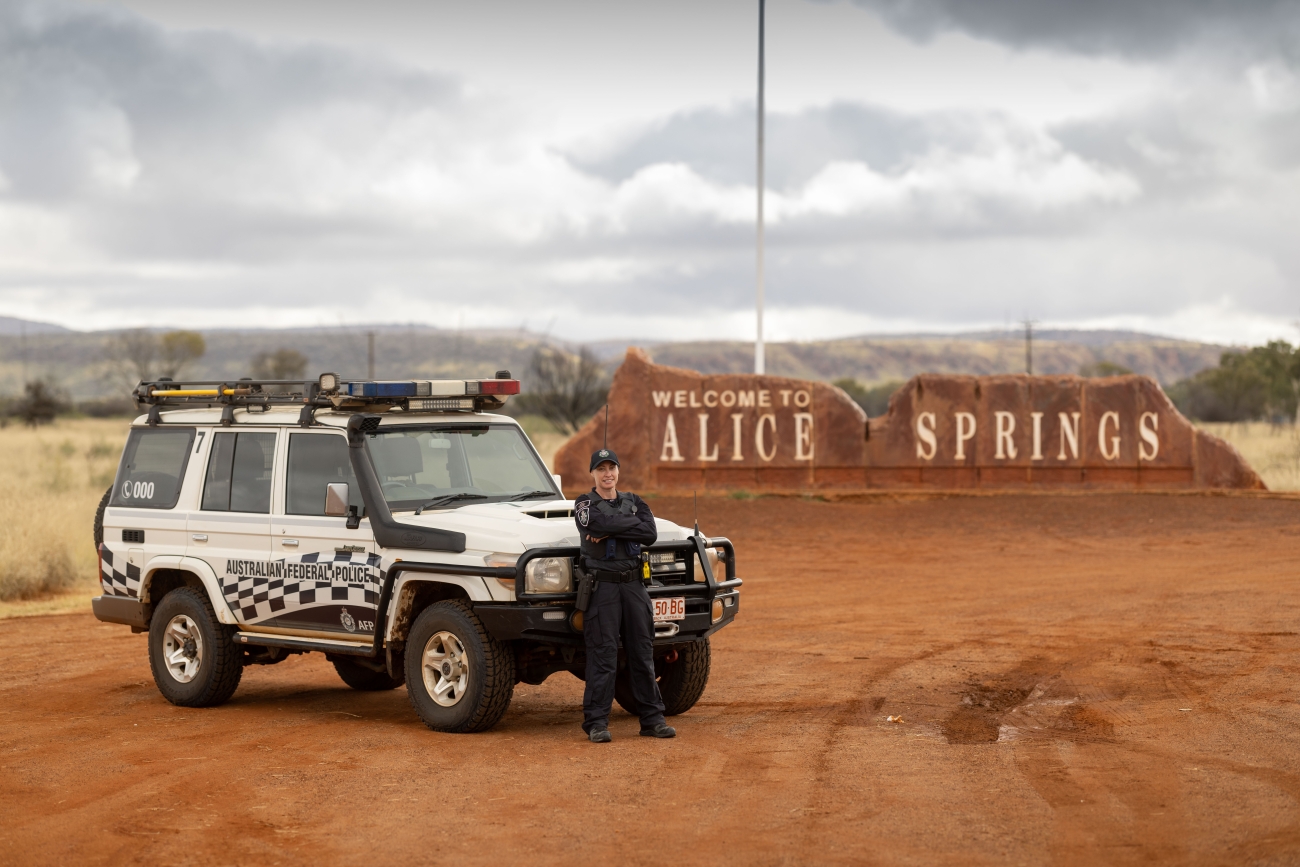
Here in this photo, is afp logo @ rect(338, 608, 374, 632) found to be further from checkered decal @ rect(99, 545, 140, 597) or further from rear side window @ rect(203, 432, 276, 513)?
checkered decal @ rect(99, 545, 140, 597)

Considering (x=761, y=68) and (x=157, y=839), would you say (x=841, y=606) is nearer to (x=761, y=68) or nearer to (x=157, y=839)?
(x=157, y=839)

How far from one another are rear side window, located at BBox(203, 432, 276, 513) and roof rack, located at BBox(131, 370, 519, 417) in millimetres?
263

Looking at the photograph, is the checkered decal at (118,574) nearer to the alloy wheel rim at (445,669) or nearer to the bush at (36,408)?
the alloy wheel rim at (445,669)

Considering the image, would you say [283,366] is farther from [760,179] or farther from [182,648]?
[182,648]

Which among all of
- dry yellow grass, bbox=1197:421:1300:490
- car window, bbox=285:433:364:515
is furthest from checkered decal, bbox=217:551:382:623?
dry yellow grass, bbox=1197:421:1300:490

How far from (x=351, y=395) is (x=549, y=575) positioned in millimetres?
2013

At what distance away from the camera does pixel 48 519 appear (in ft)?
66.4

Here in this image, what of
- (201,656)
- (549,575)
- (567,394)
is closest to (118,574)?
(201,656)

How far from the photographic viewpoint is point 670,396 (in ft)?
90.9

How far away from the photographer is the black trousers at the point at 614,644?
28.8 ft

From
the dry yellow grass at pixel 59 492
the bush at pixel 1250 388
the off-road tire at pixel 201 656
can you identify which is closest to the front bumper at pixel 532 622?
the off-road tire at pixel 201 656

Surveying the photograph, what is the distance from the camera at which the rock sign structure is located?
88.9 feet

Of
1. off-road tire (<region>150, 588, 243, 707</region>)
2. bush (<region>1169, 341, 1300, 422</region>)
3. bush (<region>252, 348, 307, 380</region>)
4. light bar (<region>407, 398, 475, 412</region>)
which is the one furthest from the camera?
bush (<region>252, 348, 307, 380</region>)

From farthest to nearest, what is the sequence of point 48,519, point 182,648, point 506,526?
point 48,519 < point 182,648 < point 506,526
